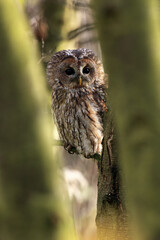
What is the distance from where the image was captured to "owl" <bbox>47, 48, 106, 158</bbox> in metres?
4.09

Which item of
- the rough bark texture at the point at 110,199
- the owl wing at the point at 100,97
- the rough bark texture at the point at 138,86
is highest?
the owl wing at the point at 100,97

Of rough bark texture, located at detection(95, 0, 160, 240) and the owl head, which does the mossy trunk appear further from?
the owl head

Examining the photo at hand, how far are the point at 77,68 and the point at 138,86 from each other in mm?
3167

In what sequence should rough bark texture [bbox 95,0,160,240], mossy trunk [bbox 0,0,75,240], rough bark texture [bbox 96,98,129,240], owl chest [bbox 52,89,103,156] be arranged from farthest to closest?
1. owl chest [bbox 52,89,103,156]
2. rough bark texture [bbox 96,98,129,240]
3. mossy trunk [bbox 0,0,75,240]
4. rough bark texture [bbox 95,0,160,240]

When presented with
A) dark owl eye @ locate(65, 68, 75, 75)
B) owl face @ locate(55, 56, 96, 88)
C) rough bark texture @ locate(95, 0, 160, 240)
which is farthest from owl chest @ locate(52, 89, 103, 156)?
rough bark texture @ locate(95, 0, 160, 240)

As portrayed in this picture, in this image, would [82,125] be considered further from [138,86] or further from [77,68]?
[138,86]

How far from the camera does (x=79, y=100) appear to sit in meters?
4.17

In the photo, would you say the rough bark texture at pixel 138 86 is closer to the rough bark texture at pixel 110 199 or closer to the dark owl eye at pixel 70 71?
the rough bark texture at pixel 110 199

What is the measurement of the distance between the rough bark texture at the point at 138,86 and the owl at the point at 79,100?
290 cm

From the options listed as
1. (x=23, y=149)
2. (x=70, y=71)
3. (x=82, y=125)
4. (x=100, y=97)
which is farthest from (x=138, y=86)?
(x=70, y=71)

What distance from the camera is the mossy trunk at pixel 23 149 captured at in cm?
118

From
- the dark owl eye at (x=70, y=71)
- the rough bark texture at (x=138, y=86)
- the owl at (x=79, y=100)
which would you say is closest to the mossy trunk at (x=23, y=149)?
the rough bark texture at (x=138, y=86)

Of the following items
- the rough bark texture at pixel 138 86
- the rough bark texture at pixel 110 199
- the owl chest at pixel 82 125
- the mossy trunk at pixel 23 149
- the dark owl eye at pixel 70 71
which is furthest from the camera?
the dark owl eye at pixel 70 71

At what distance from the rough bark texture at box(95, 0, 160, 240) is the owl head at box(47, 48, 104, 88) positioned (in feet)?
10.1
